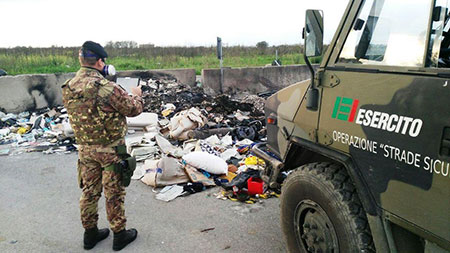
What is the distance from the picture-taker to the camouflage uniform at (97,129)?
3.17m

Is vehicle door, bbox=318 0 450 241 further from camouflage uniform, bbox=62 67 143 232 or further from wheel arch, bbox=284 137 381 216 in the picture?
camouflage uniform, bbox=62 67 143 232

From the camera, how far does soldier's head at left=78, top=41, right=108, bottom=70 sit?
3.22 m

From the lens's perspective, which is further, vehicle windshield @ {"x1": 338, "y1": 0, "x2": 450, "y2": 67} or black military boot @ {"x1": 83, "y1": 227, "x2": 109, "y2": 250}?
black military boot @ {"x1": 83, "y1": 227, "x2": 109, "y2": 250}

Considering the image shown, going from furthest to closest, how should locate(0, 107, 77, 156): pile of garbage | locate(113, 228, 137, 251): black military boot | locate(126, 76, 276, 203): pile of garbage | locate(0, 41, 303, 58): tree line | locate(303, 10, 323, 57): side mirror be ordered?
1. locate(0, 41, 303, 58): tree line
2. locate(0, 107, 77, 156): pile of garbage
3. locate(126, 76, 276, 203): pile of garbage
4. locate(113, 228, 137, 251): black military boot
5. locate(303, 10, 323, 57): side mirror

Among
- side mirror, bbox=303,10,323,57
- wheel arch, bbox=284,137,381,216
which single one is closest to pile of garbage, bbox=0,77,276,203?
wheel arch, bbox=284,137,381,216

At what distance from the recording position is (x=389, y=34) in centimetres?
208

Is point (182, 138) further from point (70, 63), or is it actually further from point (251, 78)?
point (70, 63)

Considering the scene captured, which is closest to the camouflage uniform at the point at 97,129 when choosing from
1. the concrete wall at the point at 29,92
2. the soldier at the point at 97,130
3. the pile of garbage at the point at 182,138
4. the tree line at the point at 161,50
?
the soldier at the point at 97,130

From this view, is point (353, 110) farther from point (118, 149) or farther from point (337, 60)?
point (118, 149)

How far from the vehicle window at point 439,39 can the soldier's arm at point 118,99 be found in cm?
246

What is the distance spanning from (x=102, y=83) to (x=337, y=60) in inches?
81.7

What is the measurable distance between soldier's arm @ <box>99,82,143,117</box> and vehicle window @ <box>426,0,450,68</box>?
2.46m

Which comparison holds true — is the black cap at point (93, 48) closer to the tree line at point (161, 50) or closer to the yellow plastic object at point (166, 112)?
the yellow plastic object at point (166, 112)

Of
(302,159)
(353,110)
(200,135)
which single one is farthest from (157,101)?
(353,110)
